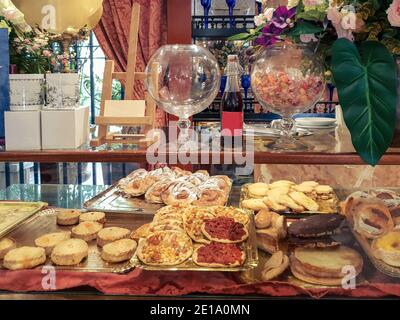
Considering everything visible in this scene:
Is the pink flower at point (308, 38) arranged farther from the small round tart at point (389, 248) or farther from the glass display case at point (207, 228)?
the small round tart at point (389, 248)

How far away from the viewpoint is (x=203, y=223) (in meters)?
1.72

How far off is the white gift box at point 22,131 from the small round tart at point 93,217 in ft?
1.54

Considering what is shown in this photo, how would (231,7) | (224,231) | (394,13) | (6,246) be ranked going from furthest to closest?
(231,7) < (224,231) < (6,246) < (394,13)

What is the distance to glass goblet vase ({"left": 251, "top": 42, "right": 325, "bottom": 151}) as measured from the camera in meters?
1.43

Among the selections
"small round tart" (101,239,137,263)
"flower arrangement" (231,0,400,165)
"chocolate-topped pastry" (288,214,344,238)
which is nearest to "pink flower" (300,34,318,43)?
"flower arrangement" (231,0,400,165)

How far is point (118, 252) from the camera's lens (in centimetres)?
155

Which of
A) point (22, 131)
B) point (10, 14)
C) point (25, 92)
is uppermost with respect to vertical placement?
point (10, 14)

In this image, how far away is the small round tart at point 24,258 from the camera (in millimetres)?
1471

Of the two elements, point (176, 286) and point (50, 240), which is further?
point (50, 240)

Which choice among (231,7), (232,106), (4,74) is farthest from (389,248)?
(231,7)

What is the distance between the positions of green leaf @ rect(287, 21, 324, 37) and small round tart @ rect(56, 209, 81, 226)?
1.02 m

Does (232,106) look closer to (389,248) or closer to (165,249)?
(165,249)

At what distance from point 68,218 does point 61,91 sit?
0.56m

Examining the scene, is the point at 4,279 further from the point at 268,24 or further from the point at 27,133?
the point at 268,24
